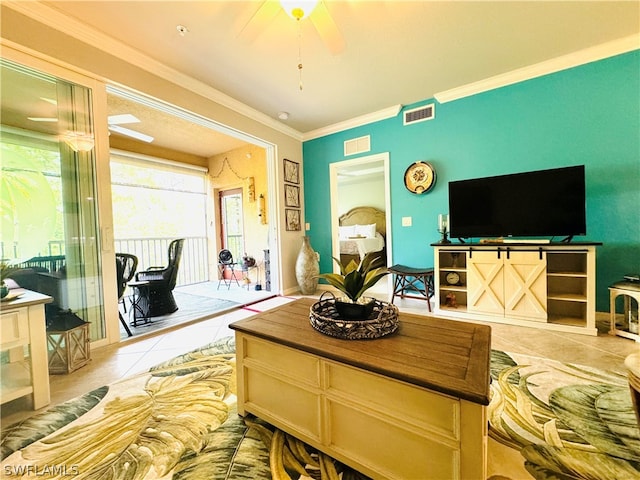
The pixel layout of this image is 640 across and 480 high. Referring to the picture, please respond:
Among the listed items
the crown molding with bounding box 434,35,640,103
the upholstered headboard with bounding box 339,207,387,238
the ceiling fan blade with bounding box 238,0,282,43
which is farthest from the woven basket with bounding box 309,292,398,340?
the upholstered headboard with bounding box 339,207,387,238

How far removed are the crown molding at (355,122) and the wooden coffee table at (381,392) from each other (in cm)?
325

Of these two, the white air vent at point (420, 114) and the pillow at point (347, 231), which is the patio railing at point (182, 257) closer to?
the pillow at point (347, 231)

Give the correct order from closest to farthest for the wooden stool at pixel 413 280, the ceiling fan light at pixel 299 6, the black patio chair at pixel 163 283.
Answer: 1. the ceiling fan light at pixel 299 6
2. the wooden stool at pixel 413 280
3. the black patio chair at pixel 163 283

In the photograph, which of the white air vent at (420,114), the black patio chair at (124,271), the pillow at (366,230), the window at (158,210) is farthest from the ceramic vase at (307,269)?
the window at (158,210)

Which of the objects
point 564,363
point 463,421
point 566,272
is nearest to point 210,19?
point 463,421

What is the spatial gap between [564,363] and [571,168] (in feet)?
5.96

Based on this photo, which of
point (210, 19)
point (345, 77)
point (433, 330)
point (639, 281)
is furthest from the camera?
point (345, 77)

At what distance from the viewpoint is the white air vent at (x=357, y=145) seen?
3883mm

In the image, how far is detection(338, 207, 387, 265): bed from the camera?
583 cm

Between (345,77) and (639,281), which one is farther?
(345,77)

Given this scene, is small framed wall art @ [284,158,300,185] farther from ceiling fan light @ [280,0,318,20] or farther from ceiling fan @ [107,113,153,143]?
ceiling fan light @ [280,0,318,20]

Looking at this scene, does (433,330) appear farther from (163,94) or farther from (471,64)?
(163,94)

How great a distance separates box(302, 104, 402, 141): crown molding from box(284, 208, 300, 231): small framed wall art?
136 cm

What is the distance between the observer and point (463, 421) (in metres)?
0.75
